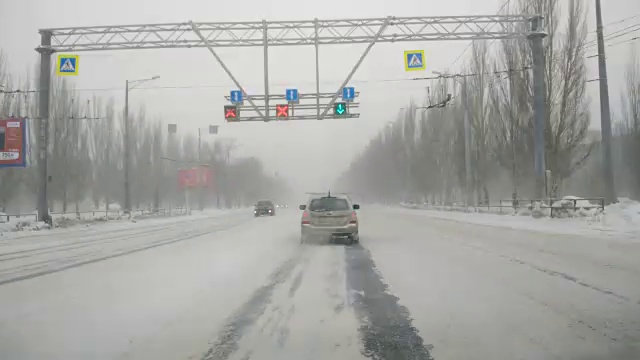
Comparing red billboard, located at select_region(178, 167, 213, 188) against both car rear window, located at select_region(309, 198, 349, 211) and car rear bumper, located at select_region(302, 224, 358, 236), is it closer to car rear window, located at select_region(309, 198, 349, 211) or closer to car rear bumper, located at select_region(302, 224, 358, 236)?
car rear window, located at select_region(309, 198, 349, 211)

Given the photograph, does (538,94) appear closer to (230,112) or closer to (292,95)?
(292,95)

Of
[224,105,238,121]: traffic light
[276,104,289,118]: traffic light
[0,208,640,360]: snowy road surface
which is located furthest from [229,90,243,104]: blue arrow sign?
[0,208,640,360]: snowy road surface

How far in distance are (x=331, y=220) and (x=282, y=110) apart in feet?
29.9

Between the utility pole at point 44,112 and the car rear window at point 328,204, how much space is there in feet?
51.1

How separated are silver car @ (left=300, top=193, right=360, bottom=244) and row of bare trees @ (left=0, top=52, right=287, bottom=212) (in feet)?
58.2

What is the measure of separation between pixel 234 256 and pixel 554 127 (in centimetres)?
2256

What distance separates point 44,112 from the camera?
2470cm

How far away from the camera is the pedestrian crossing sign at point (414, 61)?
66.8 feet

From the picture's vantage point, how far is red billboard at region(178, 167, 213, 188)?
232 ft

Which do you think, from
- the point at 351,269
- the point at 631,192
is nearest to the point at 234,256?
the point at 351,269

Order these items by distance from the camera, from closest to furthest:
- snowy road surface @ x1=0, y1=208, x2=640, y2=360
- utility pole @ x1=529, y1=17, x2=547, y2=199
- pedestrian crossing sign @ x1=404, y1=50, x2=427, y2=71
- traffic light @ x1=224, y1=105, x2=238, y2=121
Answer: snowy road surface @ x1=0, y1=208, x2=640, y2=360, pedestrian crossing sign @ x1=404, y1=50, x2=427, y2=71, utility pole @ x1=529, y1=17, x2=547, y2=199, traffic light @ x1=224, y1=105, x2=238, y2=121

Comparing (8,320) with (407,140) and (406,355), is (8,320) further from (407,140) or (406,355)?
(407,140)

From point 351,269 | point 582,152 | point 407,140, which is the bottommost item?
point 351,269

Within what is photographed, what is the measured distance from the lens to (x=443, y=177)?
193 feet
